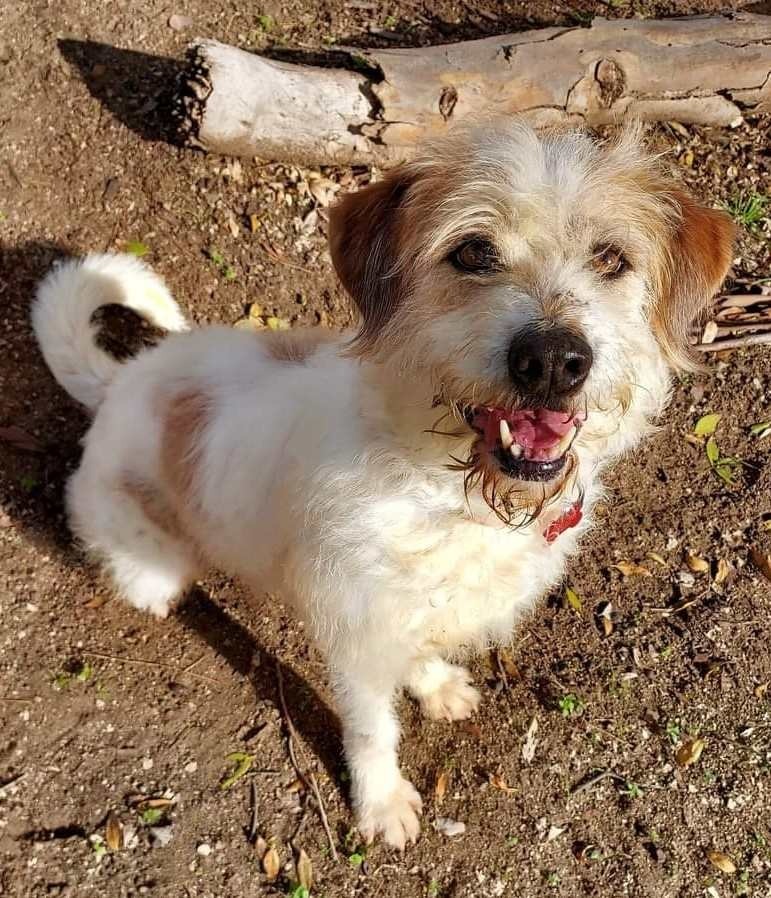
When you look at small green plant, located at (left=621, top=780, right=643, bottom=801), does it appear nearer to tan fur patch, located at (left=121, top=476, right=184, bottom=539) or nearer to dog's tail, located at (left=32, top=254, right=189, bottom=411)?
tan fur patch, located at (left=121, top=476, right=184, bottom=539)

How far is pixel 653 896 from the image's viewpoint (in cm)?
381

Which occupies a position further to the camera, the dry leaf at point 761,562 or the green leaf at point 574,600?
the dry leaf at point 761,562

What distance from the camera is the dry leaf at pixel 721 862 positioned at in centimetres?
389

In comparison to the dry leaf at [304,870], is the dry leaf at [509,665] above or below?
above

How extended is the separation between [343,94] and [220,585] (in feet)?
9.60

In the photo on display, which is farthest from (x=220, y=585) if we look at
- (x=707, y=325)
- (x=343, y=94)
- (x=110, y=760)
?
(x=707, y=325)

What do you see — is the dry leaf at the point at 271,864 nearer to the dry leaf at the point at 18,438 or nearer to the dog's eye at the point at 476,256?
the dry leaf at the point at 18,438

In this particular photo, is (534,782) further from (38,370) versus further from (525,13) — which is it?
(525,13)

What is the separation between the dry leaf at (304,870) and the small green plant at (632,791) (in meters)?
1.55

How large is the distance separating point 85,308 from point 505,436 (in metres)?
2.54

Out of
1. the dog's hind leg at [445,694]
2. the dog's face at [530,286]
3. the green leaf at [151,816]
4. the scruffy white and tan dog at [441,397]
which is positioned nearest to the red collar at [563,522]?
the scruffy white and tan dog at [441,397]

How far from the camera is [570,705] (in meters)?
4.23

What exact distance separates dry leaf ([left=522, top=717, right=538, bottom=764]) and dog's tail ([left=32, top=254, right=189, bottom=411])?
8.96 ft

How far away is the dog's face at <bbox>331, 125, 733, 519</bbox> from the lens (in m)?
2.27
